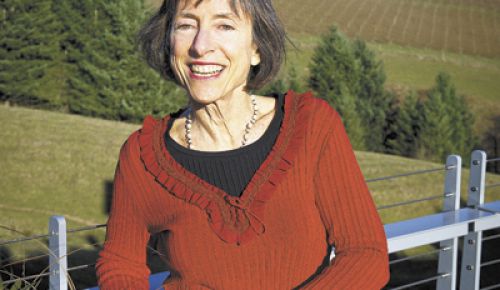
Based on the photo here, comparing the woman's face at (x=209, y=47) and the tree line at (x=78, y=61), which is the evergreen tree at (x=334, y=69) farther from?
the woman's face at (x=209, y=47)

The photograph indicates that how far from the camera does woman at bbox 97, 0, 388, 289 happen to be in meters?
1.26

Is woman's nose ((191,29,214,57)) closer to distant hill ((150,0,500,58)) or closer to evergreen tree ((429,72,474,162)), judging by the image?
distant hill ((150,0,500,58))

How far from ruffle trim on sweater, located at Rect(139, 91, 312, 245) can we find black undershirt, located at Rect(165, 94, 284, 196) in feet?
0.05

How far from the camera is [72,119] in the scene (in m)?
23.7

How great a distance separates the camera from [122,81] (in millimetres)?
27375

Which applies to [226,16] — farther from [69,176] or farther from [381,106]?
[381,106]

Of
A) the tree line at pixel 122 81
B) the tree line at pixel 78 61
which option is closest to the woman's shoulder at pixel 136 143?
the tree line at pixel 122 81

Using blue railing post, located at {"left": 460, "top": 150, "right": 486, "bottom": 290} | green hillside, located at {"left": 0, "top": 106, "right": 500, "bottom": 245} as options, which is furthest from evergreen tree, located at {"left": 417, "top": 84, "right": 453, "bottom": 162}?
blue railing post, located at {"left": 460, "top": 150, "right": 486, "bottom": 290}

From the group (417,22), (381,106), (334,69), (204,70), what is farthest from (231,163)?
(417,22)

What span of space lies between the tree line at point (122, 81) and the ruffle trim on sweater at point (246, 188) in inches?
966

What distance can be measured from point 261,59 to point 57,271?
71 centimetres

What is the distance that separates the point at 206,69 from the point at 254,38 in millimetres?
107

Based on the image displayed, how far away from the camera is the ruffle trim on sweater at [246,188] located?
1.27 metres

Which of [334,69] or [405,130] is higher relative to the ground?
[334,69]
